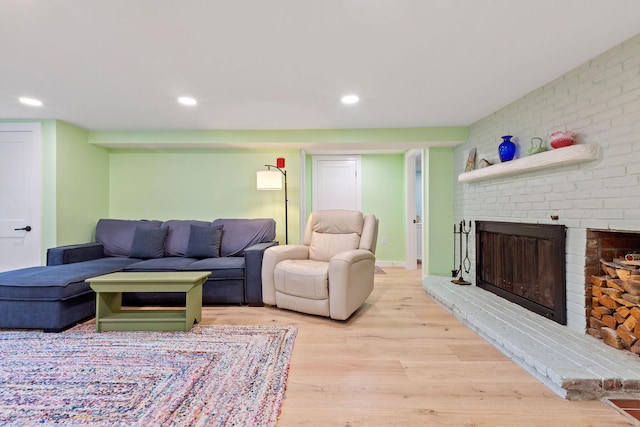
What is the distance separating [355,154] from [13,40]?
4.12m

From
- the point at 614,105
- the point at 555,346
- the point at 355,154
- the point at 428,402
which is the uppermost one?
the point at 355,154

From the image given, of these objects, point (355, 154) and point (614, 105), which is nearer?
point (614, 105)

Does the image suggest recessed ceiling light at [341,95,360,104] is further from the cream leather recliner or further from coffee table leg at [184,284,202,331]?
coffee table leg at [184,284,202,331]

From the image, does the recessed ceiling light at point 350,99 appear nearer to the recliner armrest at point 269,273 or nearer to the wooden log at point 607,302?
the recliner armrest at point 269,273

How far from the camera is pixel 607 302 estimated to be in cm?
190

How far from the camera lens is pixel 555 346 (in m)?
1.85

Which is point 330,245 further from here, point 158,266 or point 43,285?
point 43,285

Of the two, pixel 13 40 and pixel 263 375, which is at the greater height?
pixel 13 40

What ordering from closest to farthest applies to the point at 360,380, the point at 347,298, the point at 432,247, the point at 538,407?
1. the point at 538,407
2. the point at 360,380
3. the point at 347,298
4. the point at 432,247

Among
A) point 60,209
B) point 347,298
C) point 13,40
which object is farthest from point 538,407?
point 60,209

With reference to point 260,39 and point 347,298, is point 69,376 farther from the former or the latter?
point 260,39

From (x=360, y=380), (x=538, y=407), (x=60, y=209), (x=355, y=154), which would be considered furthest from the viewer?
(x=355, y=154)

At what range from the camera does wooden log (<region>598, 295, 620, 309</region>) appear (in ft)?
6.10

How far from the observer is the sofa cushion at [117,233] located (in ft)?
11.5
